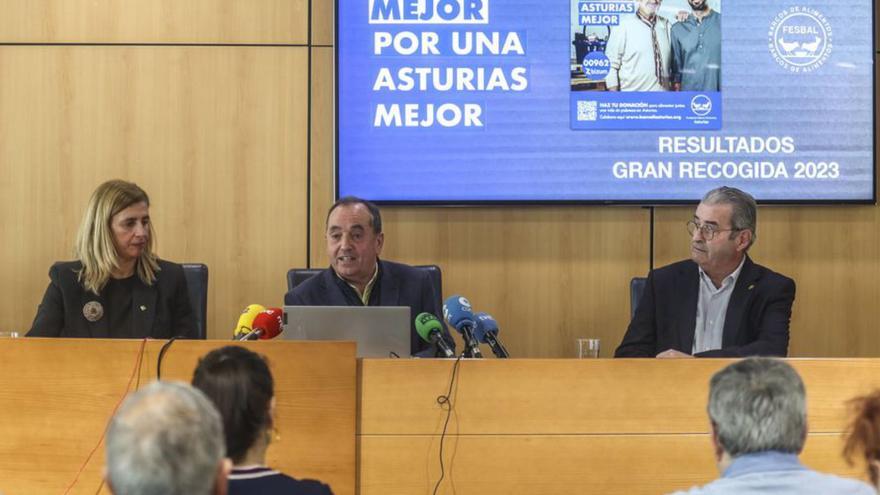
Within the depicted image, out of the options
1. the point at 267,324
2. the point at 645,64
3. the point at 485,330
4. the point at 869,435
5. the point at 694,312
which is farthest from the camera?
the point at 645,64

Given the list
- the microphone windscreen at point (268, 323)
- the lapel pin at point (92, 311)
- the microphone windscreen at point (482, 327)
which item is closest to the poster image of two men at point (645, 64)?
the microphone windscreen at point (482, 327)

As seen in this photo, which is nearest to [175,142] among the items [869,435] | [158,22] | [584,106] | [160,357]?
[158,22]

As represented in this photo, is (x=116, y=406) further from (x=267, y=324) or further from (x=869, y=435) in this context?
(x=869, y=435)

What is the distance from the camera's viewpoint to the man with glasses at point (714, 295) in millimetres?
4146

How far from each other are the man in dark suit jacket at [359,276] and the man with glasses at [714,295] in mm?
802

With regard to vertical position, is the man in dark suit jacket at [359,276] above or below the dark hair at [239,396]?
above

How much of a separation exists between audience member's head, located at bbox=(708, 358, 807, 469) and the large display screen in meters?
3.28

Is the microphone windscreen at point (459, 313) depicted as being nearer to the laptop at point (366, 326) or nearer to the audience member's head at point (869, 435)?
the laptop at point (366, 326)

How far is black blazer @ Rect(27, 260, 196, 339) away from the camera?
4.06 m

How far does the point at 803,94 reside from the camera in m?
5.27

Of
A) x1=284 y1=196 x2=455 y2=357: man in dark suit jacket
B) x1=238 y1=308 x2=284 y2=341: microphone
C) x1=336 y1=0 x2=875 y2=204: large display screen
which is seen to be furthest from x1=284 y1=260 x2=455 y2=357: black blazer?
x1=336 y1=0 x2=875 y2=204: large display screen

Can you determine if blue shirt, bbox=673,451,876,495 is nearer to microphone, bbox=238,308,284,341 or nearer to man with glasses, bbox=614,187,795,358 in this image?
microphone, bbox=238,308,284,341

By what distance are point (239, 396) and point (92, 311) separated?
2.10 m

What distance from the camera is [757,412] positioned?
1.99 meters
